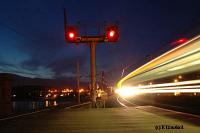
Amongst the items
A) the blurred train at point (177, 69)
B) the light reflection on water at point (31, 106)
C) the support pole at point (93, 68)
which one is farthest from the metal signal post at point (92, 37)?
the light reflection on water at point (31, 106)

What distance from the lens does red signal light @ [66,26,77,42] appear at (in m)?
27.8

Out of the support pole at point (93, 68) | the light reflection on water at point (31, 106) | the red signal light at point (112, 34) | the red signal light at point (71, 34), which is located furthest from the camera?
the light reflection on water at point (31, 106)

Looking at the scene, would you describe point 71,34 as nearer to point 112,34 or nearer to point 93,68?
point 112,34

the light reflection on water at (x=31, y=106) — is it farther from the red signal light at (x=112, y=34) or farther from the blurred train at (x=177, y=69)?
the blurred train at (x=177, y=69)

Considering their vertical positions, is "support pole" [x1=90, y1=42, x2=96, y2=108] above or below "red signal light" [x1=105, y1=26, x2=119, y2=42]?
below

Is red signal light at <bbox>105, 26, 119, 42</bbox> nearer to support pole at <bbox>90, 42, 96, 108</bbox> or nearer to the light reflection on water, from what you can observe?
support pole at <bbox>90, 42, 96, 108</bbox>

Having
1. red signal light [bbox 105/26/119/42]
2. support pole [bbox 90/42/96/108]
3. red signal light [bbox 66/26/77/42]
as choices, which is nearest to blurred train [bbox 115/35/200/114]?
red signal light [bbox 105/26/119/42]

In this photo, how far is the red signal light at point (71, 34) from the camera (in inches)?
1095

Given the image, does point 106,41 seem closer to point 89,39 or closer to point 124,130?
point 89,39

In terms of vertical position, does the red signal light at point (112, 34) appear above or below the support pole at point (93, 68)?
above

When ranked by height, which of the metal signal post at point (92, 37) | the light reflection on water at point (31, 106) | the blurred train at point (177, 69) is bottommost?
the light reflection on water at point (31, 106)

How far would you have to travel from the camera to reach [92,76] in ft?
101

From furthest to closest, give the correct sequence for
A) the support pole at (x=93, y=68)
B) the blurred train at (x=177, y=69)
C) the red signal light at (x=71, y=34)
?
the support pole at (x=93, y=68)
the red signal light at (x=71, y=34)
the blurred train at (x=177, y=69)

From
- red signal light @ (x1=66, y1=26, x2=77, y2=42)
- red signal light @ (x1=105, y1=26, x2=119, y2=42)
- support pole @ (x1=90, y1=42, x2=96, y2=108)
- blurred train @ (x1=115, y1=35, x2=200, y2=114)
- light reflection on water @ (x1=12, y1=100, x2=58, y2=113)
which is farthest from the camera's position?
light reflection on water @ (x1=12, y1=100, x2=58, y2=113)
